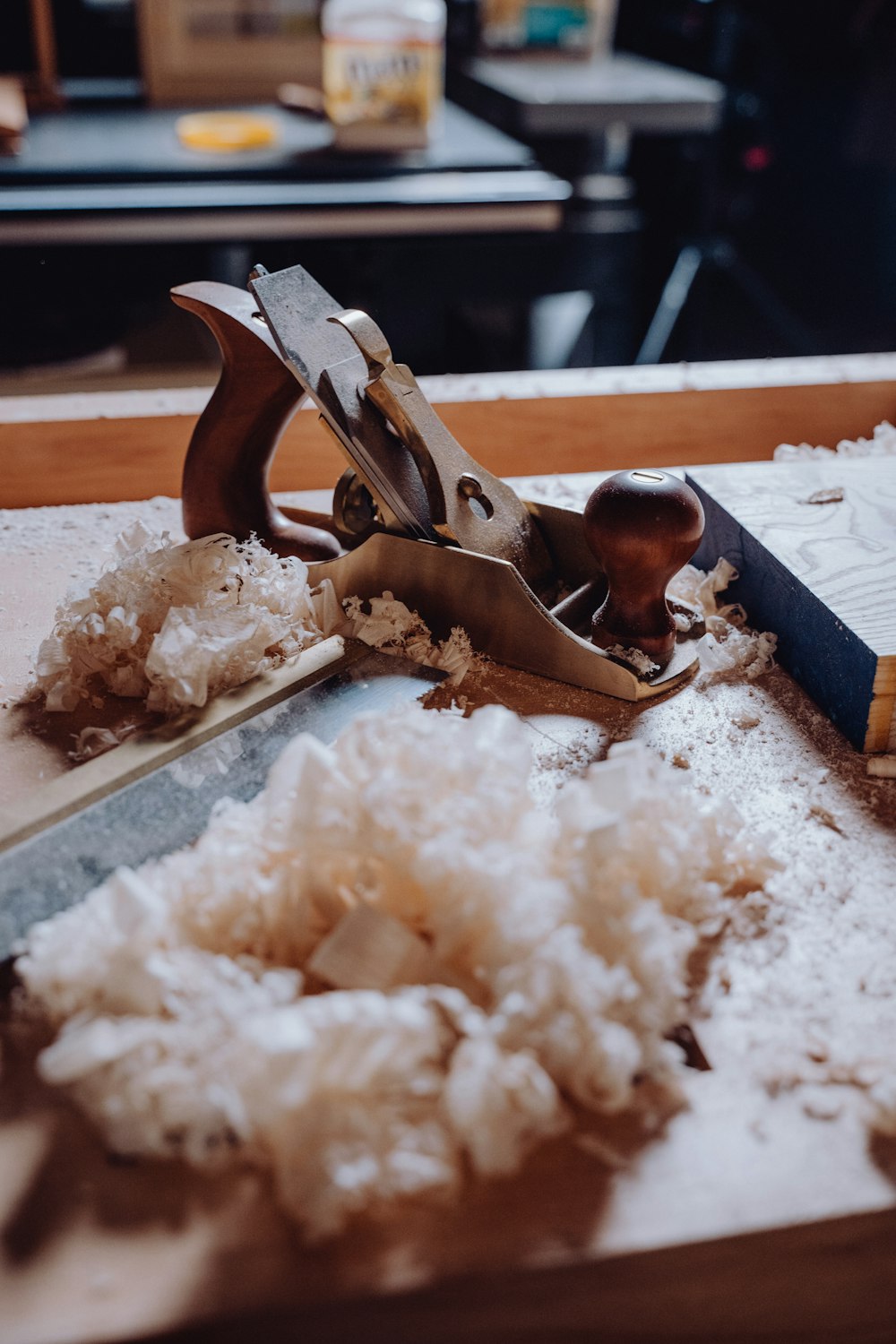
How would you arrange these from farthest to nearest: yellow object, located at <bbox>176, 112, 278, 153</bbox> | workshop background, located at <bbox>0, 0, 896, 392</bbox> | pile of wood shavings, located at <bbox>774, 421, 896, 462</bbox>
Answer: yellow object, located at <bbox>176, 112, 278, 153</bbox>
workshop background, located at <bbox>0, 0, 896, 392</bbox>
pile of wood shavings, located at <bbox>774, 421, 896, 462</bbox>

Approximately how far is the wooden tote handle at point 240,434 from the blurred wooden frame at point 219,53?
8.11ft

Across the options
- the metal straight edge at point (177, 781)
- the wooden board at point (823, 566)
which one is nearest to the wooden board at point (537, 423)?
the wooden board at point (823, 566)

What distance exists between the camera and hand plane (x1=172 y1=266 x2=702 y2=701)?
1.00 metres

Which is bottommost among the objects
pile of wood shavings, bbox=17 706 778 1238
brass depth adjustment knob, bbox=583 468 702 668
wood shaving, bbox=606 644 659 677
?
wood shaving, bbox=606 644 659 677

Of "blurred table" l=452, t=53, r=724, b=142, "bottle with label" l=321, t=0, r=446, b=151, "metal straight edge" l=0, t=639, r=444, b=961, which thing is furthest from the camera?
"blurred table" l=452, t=53, r=724, b=142

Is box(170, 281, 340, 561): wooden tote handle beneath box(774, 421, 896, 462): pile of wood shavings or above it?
above

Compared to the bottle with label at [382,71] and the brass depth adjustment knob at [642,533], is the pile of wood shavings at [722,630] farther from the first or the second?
the bottle with label at [382,71]

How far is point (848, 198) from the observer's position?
4082mm

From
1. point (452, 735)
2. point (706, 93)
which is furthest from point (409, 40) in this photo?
point (452, 735)

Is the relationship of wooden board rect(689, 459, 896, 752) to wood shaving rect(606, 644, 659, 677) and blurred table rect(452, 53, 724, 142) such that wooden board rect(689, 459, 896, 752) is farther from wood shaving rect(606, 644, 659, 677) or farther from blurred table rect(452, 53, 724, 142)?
blurred table rect(452, 53, 724, 142)

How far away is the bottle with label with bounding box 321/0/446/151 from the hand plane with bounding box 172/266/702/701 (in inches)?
64.3

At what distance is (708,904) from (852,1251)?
23cm

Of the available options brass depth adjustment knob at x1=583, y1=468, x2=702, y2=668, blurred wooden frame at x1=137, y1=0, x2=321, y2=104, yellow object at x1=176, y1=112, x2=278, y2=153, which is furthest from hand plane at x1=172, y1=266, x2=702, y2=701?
blurred wooden frame at x1=137, y1=0, x2=321, y2=104

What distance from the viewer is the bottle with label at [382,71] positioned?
2383mm
